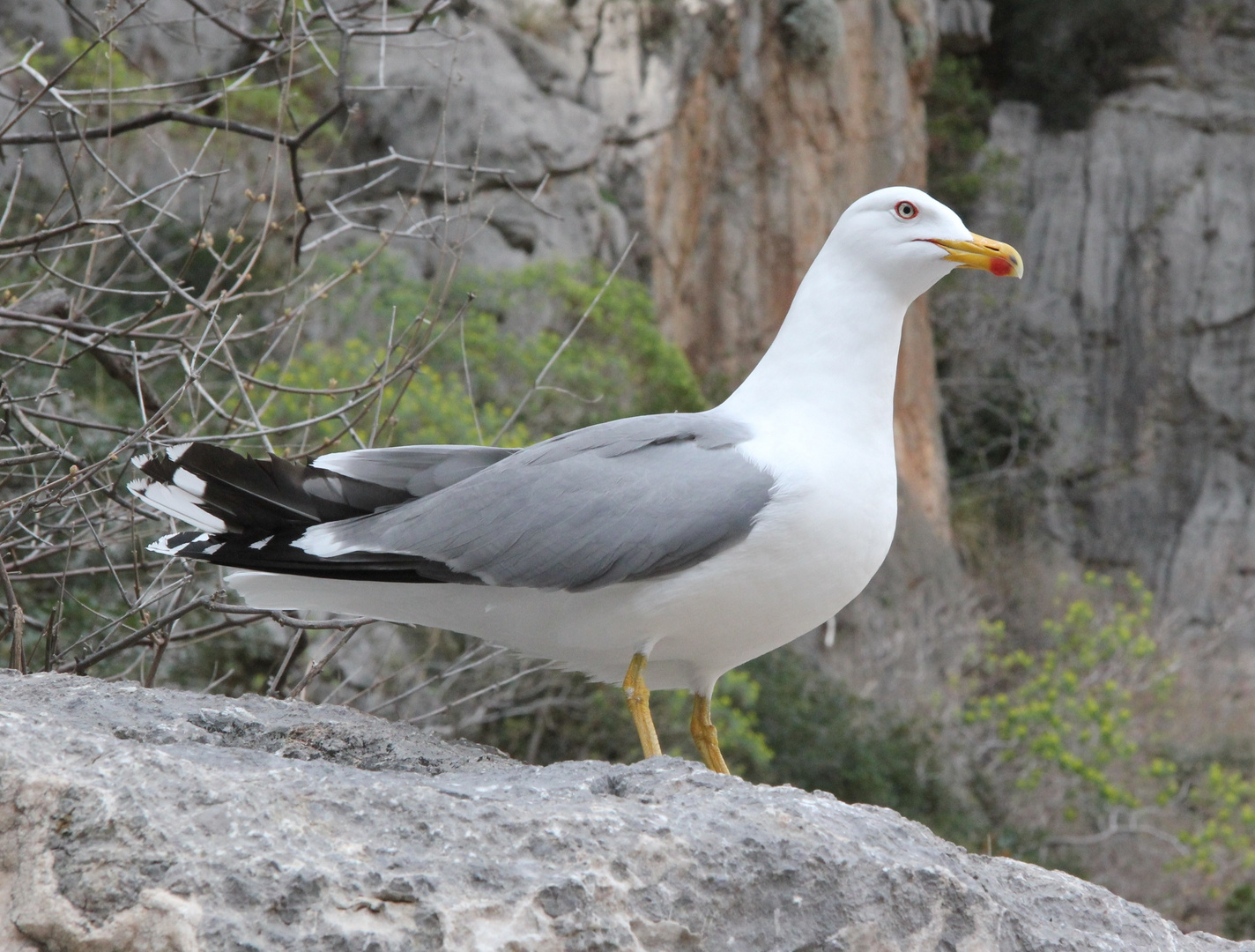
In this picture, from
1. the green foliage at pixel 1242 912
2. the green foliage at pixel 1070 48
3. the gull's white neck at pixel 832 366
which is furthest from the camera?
the green foliage at pixel 1070 48

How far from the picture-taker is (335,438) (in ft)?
11.1

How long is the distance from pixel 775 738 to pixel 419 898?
8.18 meters

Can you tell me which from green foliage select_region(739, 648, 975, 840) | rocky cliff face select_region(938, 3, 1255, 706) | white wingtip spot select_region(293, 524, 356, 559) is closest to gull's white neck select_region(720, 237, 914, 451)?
white wingtip spot select_region(293, 524, 356, 559)

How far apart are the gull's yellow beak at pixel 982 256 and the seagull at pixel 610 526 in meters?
0.04

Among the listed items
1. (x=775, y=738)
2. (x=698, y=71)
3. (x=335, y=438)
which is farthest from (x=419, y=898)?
(x=698, y=71)

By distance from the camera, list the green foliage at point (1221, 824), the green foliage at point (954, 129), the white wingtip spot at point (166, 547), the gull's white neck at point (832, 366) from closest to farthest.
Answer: the white wingtip spot at point (166, 547) < the gull's white neck at point (832, 366) < the green foliage at point (1221, 824) < the green foliage at point (954, 129)

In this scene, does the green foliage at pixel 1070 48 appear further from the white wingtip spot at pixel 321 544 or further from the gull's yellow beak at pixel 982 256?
the white wingtip spot at pixel 321 544

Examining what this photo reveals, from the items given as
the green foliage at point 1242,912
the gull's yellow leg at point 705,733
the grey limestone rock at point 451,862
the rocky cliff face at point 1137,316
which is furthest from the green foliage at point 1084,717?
the grey limestone rock at point 451,862

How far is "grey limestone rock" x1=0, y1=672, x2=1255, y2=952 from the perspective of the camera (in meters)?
1.77

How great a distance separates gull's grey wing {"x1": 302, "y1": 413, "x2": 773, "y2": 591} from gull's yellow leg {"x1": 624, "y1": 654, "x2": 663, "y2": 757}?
0.70 feet

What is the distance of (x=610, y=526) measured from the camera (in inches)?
112

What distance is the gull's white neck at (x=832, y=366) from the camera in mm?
3096

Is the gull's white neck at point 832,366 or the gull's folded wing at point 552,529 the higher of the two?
the gull's white neck at point 832,366

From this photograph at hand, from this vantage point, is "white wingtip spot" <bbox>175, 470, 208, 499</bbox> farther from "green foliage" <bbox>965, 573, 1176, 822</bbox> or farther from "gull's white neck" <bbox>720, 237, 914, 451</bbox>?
"green foliage" <bbox>965, 573, 1176, 822</bbox>
